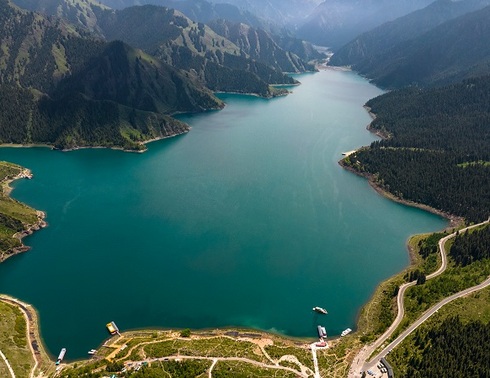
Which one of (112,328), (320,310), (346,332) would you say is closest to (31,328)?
(112,328)

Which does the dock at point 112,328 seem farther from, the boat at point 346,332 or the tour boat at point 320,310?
the boat at point 346,332

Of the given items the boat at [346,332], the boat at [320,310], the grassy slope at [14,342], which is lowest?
the boat at [346,332]

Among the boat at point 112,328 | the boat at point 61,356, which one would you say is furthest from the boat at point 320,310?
the boat at point 61,356

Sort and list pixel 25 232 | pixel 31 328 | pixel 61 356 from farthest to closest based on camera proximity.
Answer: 1. pixel 25 232
2. pixel 31 328
3. pixel 61 356

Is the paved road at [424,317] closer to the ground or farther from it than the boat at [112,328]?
closer to the ground

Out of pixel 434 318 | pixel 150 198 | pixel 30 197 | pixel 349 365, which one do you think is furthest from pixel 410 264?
pixel 30 197

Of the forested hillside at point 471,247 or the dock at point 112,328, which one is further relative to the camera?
the forested hillside at point 471,247

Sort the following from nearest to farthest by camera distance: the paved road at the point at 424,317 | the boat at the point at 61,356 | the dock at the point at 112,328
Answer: the boat at the point at 61,356 < the paved road at the point at 424,317 < the dock at the point at 112,328

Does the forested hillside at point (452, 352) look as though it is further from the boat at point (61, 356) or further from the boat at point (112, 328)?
the boat at point (61, 356)

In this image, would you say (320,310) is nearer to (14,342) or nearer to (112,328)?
(112,328)

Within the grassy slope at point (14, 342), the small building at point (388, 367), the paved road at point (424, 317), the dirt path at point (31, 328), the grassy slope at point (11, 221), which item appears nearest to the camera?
the small building at point (388, 367)

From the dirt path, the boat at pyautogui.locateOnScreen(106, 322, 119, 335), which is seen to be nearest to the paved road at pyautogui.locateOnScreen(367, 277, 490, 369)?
the boat at pyautogui.locateOnScreen(106, 322, 119, 335)

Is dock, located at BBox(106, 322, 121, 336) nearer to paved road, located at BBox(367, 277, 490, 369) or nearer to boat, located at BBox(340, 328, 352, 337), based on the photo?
boat, located at BBox(340, 328, 352, 337)
